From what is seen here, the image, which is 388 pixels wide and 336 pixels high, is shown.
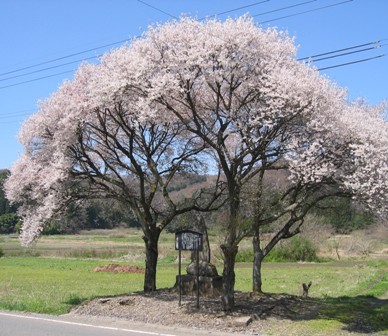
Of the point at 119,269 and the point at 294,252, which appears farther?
the point at 294,252

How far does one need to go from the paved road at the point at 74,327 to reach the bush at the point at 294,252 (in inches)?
1476

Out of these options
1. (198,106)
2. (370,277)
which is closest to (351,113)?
(198,106)

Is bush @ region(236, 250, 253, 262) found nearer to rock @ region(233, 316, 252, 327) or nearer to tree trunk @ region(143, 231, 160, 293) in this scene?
tree trunk @ region(143, 231, 160, 293)

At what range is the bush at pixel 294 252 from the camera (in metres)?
49.3

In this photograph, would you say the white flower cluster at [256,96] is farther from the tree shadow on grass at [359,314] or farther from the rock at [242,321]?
the rock at [242,321]

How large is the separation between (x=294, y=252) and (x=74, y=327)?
130 feet

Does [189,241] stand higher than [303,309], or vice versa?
[189,241]

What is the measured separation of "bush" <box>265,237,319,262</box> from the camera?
162ft

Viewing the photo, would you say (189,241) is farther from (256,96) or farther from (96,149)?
(96,149)

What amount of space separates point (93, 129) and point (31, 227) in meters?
3.80

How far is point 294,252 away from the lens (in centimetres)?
4962

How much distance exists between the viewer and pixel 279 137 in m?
13.7

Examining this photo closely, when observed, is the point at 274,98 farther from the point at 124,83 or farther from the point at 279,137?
the point at 124,83

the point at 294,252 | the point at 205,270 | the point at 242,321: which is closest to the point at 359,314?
the point at 242,321
